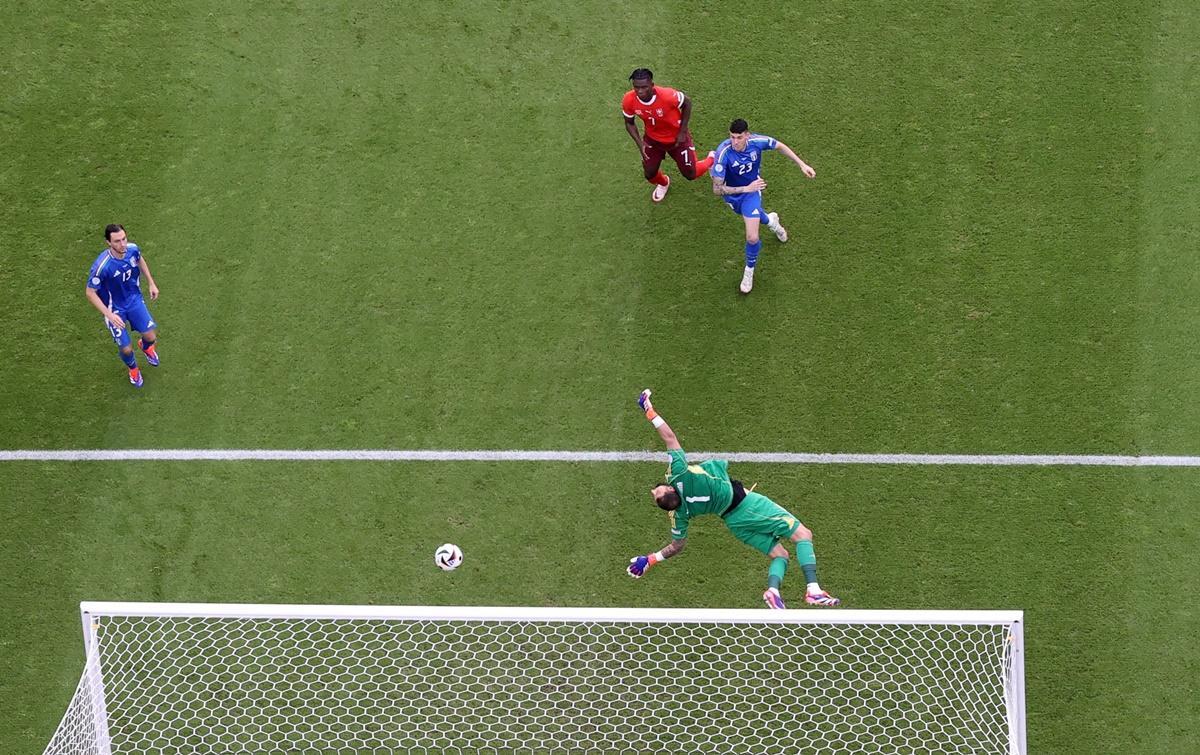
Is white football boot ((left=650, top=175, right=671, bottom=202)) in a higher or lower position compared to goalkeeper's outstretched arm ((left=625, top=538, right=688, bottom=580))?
higher

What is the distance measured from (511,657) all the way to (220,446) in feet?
11.4

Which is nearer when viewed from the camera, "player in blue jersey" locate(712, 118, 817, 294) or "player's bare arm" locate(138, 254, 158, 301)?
"player's bare arm" locate(138, 254, 158, 301)

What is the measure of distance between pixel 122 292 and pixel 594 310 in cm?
438

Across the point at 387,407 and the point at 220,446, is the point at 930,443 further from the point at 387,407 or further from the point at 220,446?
the point at 220,446

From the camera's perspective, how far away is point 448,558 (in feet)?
36.3

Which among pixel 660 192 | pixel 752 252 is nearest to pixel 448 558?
pixel 752 252

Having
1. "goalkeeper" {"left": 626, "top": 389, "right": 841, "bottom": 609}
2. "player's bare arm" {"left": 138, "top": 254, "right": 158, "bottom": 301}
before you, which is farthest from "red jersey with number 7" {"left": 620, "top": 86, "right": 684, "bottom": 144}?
"player's bare arm" {"left": 138, "top": 254, "right": 158, "bottom": 301}

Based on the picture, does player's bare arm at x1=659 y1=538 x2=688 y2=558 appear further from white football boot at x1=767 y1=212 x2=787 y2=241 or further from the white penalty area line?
white football boot at x1=767 y1=212 x2=787 y2=241

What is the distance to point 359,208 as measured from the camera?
1240 cm

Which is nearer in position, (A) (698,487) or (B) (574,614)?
(B) (574,614)

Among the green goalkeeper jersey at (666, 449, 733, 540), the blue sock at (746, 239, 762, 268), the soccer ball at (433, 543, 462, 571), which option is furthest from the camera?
the blue sock at (746, 239, 762, 268)

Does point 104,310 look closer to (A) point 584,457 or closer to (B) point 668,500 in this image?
(A) point 584,457

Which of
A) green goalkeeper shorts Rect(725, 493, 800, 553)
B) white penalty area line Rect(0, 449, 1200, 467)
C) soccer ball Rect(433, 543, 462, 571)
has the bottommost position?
soccer ball Rect(433, 543, 462, 571)

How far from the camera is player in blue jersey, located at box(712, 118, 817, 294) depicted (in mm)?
11195
